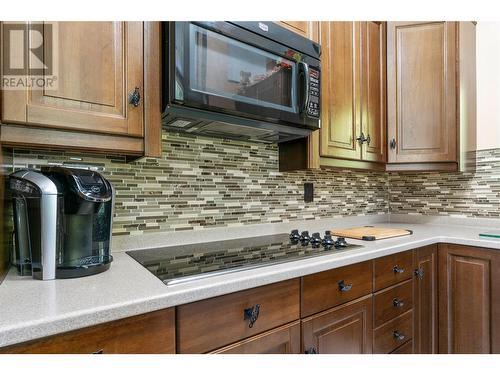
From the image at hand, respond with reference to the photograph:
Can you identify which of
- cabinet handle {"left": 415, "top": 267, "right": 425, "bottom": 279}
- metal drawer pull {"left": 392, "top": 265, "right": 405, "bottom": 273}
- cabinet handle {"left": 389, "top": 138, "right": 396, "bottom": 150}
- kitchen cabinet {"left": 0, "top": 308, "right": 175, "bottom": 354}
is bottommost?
cabinet handle {"left": 415, "top": 267, "right": 425, "bottom": 279}

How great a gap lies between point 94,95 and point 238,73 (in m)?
0.52

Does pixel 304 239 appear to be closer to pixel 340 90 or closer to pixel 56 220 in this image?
pixel 340 90

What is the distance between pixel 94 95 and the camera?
903 millimetres

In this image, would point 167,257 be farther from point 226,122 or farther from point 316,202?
point 316,202

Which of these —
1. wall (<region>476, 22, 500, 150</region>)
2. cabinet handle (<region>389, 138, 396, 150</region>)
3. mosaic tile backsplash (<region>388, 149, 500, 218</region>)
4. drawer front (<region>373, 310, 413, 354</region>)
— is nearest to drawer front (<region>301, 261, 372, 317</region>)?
drawer front (<region>373, 310, 413, 354</region>)

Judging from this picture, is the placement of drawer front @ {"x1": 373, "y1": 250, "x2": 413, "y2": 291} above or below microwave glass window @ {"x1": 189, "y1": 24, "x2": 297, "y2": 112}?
below

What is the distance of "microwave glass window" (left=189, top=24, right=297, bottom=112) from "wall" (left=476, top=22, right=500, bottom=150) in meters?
1.47

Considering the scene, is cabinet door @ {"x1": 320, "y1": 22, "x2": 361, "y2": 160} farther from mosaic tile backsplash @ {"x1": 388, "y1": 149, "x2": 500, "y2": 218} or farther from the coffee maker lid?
the coffee maker lid

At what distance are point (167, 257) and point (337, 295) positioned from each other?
2.12ft

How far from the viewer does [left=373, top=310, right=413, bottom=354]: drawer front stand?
4.19 feet

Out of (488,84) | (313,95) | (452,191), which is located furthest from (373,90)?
(452,191)

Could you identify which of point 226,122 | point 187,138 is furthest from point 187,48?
point 187,138

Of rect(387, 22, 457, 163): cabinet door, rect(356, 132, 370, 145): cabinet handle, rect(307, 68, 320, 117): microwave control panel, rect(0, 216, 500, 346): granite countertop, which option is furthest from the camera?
rect(387, 22, 457, 163): cabinet door
